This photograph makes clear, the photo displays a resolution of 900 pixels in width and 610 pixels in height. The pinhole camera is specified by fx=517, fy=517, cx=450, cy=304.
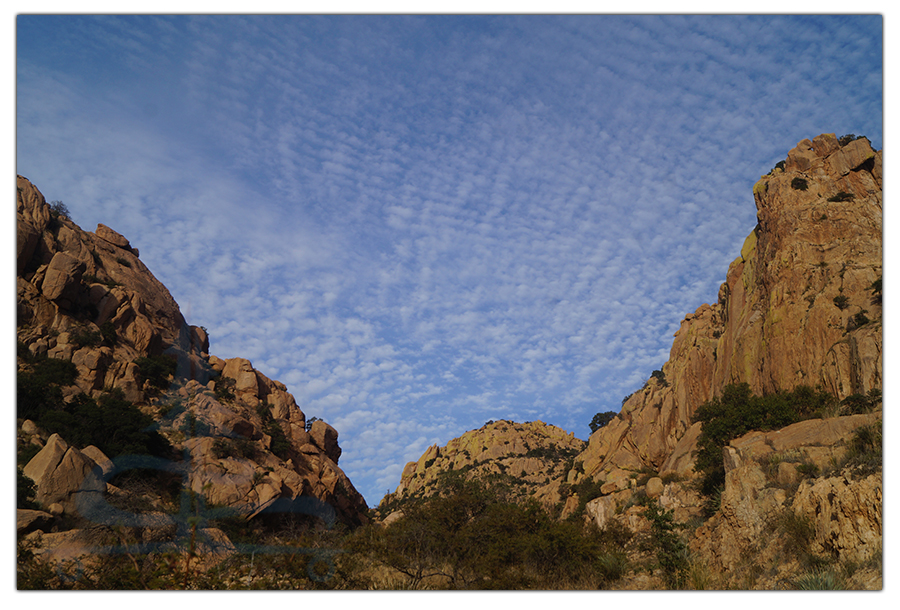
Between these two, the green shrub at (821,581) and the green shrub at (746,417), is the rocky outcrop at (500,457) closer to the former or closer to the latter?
the green shrub at (746,417)

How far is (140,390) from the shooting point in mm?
38781

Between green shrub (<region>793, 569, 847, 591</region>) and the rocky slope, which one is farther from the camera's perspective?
the rocky slope

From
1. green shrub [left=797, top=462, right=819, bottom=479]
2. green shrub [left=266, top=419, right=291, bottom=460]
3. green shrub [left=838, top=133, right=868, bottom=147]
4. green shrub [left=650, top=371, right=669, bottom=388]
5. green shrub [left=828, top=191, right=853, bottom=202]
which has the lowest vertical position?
green shrub [left=797, top=462, right=819, bottom=479]

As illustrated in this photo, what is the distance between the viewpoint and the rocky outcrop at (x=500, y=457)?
298ft

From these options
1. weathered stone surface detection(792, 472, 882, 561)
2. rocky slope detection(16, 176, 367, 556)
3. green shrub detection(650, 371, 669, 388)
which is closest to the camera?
weathered stone surface detection(792, 472, 882, 561)

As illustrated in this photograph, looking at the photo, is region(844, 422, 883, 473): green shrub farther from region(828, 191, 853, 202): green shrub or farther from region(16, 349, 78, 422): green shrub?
region(16, 349, 78, 422): green shrub

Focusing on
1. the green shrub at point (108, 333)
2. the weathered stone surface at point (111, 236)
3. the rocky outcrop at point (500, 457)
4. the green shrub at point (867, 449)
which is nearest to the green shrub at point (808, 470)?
the green shrub at point (867, 449)

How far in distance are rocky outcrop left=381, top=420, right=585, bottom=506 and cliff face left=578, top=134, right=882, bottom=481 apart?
32.7 m

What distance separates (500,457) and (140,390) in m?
74.3

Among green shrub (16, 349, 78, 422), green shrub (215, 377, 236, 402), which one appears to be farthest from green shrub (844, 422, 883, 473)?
green shrub (215, 377, 236, 402)

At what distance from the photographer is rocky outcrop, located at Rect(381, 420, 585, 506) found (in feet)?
298

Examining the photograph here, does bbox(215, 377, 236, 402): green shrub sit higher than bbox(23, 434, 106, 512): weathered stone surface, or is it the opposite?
bbox(215, 377, 236, 402): green shrub

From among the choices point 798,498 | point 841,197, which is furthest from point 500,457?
point 798,498

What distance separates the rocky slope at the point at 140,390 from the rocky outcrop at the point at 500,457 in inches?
1610
